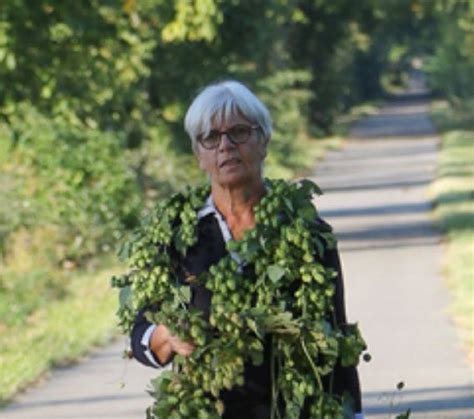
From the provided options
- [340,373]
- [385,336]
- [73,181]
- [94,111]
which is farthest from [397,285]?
[340,373]

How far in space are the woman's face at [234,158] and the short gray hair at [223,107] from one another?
0.02 metres

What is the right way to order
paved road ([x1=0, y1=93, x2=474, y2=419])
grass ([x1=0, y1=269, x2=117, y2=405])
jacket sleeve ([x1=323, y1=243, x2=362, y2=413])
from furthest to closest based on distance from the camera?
grass ([x1=0, y1=269, x2=117, y2=405])
paved road ([x1=0, y1=93, x2=474, y2=419])
jacket sleeve ([x1=323, y1=243, x2=362, y2=413])

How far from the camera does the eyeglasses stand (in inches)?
232

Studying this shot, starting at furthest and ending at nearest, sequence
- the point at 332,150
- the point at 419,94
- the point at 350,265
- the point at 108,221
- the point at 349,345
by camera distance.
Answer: the point at 419,94, the point at 332,150, the point at 108,221, the point at 350,265, the point at 349,345

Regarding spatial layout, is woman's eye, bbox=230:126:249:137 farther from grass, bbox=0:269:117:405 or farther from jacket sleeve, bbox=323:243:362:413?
grass, bbox=0:269:117:405

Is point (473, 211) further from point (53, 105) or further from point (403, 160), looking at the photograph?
point (403, 160)

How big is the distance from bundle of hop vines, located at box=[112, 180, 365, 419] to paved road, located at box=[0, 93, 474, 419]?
1.14 metres

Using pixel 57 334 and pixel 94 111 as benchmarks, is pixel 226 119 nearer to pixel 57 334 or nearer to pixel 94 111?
pixel 57 334

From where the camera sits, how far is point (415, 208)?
1265 inches

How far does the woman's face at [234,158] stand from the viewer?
5.89 meters

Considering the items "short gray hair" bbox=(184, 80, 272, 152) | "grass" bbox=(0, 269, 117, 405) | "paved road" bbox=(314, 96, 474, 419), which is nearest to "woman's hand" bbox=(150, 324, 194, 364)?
"short gray hair" bbox=(184, 80, 272, 152)

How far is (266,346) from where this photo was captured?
5906 mm

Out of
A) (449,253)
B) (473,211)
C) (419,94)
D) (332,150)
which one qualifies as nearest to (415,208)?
(473,211)

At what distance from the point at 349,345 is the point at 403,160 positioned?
42.7 metres
